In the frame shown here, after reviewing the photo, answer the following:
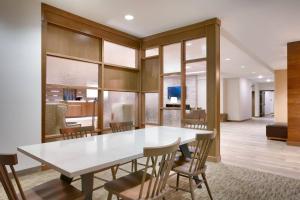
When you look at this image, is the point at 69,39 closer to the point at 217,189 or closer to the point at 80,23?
the point at 80,23

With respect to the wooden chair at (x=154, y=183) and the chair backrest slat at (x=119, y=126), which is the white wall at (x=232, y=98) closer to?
the chair backrest slat at (x=119, y=126)

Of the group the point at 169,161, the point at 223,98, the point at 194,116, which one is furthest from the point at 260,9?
the point at 223,98

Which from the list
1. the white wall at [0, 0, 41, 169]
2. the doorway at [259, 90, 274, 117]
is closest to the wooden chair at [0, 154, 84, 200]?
the white wall at [0, 0, 41, 169]

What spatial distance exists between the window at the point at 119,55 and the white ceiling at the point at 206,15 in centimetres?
43

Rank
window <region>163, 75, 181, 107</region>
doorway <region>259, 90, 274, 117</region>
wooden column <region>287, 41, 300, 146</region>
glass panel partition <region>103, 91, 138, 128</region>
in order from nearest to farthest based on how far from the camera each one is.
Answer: glass panel partition <region>103, 91, 138, 128</region> < window <region>163, 75, 181, 107</region> < wooden column <region>287, 41, 300, 146</region> < doorway <region>259, 90, 274, 117</region>

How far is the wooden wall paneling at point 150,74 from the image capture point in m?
4.75

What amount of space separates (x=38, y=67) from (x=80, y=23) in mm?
1184

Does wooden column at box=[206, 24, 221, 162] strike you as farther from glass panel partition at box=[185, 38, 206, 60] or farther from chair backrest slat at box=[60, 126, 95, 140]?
chair backrest slat at box=[60, 126, 95, 140]

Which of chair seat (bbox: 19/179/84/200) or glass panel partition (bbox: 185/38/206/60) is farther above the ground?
glass panel partition (bbox: 185/38/206/60)

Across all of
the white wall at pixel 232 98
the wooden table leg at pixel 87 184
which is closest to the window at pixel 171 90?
the wooden table leg at pixel 87 184

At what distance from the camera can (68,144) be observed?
6.39ft

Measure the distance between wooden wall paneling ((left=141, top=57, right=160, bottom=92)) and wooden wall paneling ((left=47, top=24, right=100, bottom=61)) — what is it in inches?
50.5

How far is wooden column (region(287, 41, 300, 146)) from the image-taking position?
5137 millimetres

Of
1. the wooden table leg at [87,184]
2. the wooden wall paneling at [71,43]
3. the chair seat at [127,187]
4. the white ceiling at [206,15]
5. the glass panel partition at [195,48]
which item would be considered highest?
the white ceiling at [206,15]
